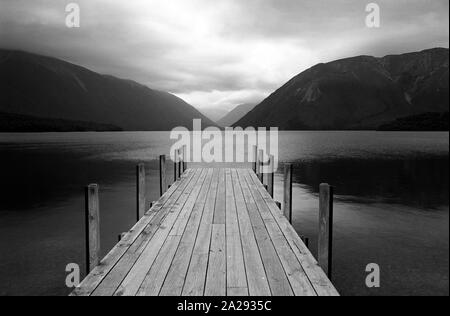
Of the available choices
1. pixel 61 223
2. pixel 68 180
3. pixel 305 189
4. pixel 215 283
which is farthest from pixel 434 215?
pixel 68 180

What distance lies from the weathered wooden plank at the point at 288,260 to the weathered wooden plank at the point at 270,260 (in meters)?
0.08

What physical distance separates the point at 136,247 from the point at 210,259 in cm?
153

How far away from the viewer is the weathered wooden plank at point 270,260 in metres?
4.69

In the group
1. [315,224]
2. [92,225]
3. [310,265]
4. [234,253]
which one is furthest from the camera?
[315,224]

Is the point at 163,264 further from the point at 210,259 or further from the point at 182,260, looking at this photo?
the point at 210,259

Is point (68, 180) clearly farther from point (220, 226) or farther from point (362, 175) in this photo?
point (362, 175)

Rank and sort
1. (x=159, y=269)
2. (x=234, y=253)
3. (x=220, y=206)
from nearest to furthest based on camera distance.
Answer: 1. (x=159, y=269)
2. (x=234, y=253)
3. (x=220, y=206)

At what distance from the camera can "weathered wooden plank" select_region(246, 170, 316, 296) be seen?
15.4 ft

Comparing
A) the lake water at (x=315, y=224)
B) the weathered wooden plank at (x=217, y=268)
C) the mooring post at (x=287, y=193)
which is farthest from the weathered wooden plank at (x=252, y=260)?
the lake water at (x=315, y=224)

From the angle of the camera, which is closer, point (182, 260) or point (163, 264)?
point (163, 264)

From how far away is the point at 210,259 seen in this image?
5688mm

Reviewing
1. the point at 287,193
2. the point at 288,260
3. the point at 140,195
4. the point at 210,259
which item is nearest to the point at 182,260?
the point at 210,259

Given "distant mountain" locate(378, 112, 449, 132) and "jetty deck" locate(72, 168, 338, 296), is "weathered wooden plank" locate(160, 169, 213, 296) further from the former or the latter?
"distant mountain" locate(378, 112, 449, 132)
